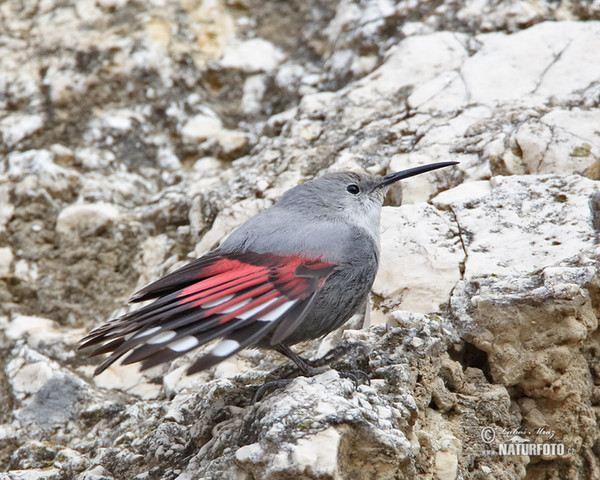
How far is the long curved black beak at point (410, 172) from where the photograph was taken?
3.29 metres

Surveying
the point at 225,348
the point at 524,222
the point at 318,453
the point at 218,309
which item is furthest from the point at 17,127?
the point at 318,453

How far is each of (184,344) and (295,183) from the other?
179 centimetres

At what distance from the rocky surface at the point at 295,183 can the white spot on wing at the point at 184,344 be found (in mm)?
313

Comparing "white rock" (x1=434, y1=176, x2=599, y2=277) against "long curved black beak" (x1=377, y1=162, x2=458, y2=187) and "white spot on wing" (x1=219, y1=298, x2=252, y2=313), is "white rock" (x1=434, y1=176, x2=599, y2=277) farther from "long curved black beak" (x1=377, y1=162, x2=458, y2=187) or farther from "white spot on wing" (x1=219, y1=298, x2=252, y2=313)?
"white spot on wing" (x1=219, y1=298, x2=252, y2=313)

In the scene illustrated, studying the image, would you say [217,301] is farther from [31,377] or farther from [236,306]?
[31,377]

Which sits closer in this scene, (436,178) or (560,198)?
(560,198)

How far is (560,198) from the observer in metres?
3.04

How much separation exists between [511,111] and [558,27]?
2.65 ft

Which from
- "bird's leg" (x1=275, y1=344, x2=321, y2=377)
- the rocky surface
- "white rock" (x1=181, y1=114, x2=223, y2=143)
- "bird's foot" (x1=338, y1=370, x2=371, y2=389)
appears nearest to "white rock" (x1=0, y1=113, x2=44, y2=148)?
the rocky surface

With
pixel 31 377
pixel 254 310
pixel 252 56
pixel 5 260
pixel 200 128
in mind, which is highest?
pixel 254 310

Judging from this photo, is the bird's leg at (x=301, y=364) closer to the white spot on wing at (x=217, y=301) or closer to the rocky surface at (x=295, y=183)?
the rocky surface at (x=295, y=183)

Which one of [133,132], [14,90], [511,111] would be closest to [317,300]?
[511,111]

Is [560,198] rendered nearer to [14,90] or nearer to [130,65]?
[130,65]

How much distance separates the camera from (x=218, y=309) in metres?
2.31
